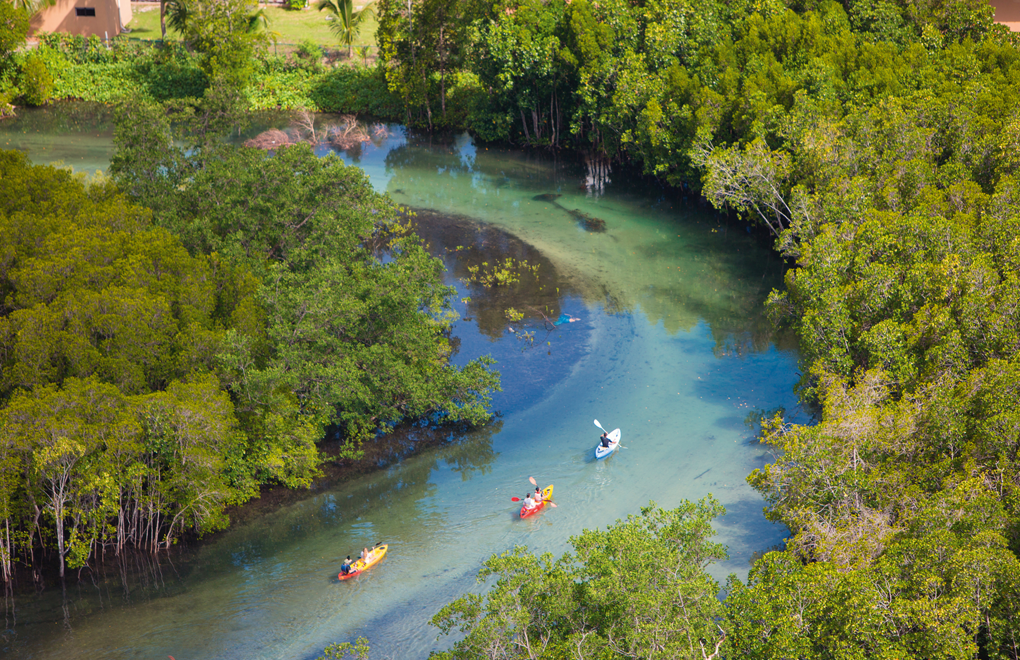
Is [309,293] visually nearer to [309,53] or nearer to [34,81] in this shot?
[309,53]

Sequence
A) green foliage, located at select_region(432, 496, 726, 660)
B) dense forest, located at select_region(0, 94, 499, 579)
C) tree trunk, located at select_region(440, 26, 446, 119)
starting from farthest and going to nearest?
tree trunk, located at select_region(440, 26, 446, 119), dense forest, located at select_region(0, 94, 499, 579), green foliage, located at select_region(432, 496, 726, 660)

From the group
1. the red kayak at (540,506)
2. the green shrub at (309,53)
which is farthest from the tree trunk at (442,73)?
the red kayak at (540,506)

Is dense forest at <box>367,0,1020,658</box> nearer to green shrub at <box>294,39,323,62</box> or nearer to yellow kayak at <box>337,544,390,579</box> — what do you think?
yellow kayak at <box>337,544,390,579</box>

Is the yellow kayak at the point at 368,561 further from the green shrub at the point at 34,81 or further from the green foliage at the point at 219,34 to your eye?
the green shrub at the point at 34,81

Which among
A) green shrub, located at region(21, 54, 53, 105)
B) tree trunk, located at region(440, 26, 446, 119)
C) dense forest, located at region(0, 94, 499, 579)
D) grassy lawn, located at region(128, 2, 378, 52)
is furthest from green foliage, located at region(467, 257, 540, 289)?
green shrub, located at region(21, 54, 53, 105)

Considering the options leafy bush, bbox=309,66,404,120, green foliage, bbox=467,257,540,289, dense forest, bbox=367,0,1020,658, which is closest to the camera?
dense forest, bbox=367,0,1020,658

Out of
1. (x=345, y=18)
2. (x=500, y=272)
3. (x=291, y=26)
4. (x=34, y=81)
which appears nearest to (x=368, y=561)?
(x=500, y=272)

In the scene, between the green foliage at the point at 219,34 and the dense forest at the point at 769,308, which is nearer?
the dense forest at the point at 769,308
